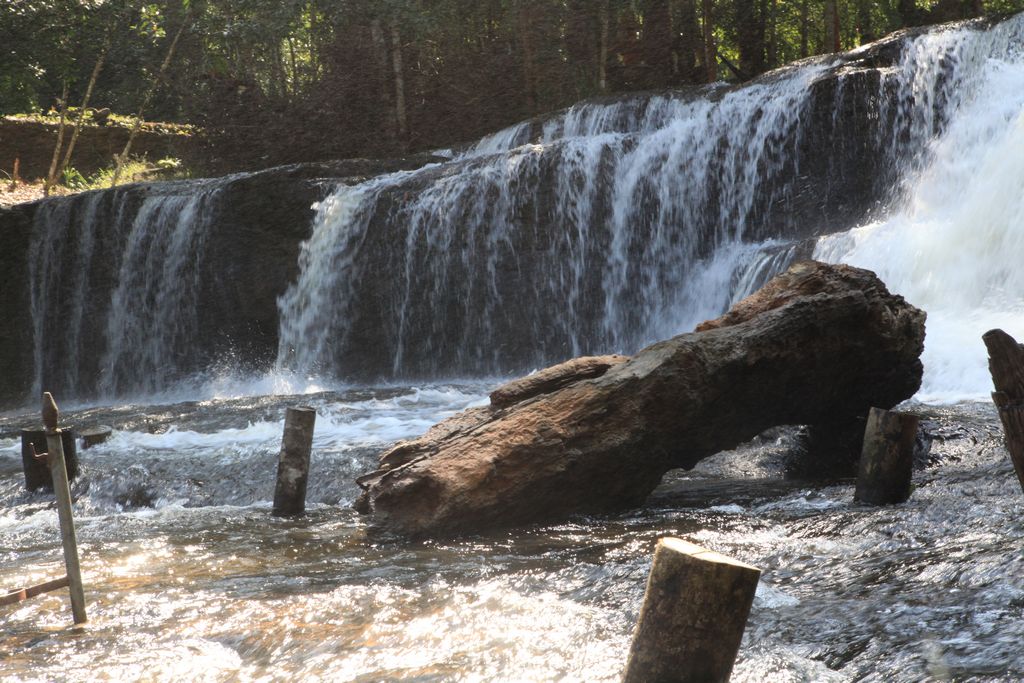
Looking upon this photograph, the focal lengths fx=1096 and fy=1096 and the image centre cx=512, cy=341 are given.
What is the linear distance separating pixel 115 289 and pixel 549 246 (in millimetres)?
8504

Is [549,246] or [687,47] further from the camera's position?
[687,47]

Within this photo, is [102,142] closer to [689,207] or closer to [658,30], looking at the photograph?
[658,30]

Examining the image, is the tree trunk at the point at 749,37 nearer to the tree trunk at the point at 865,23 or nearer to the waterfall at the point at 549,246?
the tree trunk at the point at 865,23

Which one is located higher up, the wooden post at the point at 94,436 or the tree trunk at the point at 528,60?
the tree trunk at the point at 528,60

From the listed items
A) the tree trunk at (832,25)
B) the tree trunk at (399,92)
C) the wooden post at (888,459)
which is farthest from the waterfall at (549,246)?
the tree trunk at (399,92)

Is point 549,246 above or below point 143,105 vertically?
below

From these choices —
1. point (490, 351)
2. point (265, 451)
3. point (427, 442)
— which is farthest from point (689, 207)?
point (427, 442)

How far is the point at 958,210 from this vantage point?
535 inches

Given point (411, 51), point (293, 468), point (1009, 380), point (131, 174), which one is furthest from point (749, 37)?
point (1009, 380)

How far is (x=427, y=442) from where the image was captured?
7281 mm

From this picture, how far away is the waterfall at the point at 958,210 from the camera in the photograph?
11.5 meters

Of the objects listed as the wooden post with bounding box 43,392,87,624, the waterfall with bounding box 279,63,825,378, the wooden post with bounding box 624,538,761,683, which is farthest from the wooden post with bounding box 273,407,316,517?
the waterfall with bounding box 279,63,825,378

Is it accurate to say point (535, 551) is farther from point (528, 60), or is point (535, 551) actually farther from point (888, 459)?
point (528, 60)

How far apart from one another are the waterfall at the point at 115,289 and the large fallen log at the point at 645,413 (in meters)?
13.0
